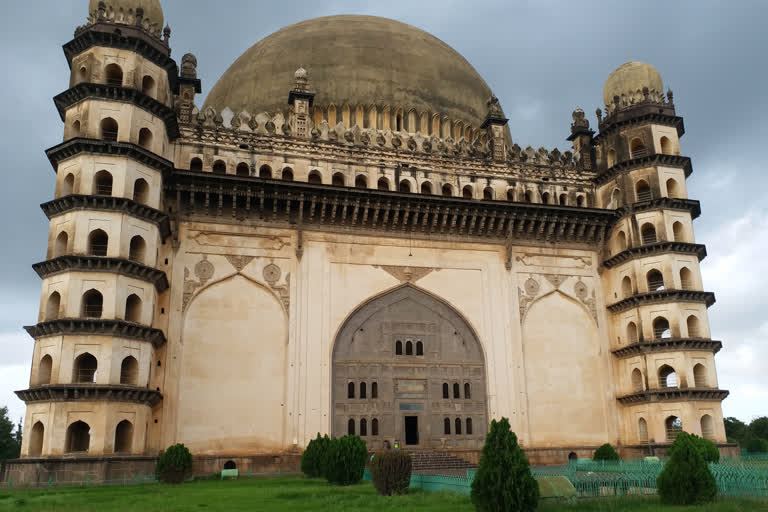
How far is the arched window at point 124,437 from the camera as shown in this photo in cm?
1898

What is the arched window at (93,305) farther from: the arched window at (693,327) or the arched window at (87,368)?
the arched window at (693,327)

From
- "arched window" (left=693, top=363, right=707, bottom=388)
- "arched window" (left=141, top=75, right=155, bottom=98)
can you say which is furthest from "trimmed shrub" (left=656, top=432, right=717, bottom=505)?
"arched window" (left=141, top=75, right=155, bottom=98)

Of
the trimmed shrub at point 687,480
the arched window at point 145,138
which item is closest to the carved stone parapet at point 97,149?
the arched window at point 145,138

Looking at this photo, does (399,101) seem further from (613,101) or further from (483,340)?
(483,340)

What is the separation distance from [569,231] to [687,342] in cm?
565

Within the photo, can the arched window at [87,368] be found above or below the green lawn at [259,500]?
above

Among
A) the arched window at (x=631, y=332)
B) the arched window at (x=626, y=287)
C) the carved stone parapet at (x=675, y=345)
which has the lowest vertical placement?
the carved stone parapet at (x=675, y=345)

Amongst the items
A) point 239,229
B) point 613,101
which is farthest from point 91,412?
point 613,101

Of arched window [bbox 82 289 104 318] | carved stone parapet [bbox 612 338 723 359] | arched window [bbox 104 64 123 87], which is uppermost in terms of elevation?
arched window [bbox 104 64 123 87]

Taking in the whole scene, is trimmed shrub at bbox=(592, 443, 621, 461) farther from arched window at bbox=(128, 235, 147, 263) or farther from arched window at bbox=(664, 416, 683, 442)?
arched window at bbox=(128, 235, 147, 263)

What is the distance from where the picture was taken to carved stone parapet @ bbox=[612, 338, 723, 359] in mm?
23781

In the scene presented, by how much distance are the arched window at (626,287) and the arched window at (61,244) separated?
18.7 meters

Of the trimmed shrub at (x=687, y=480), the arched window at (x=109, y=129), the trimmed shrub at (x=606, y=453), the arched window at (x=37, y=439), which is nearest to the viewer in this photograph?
the trimmed shrub at (x=687, y=480)

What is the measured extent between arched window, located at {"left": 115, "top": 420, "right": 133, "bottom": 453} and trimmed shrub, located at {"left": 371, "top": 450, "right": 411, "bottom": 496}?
7.80m
